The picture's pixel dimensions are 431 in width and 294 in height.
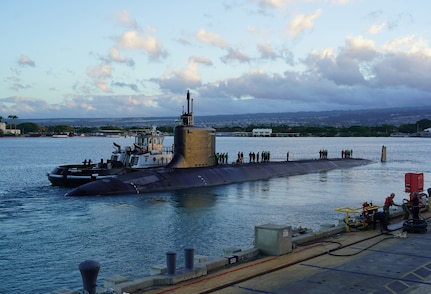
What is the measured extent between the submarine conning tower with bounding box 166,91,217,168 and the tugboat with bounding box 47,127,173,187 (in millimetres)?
6358

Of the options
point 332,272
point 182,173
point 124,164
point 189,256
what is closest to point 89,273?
point 189,256

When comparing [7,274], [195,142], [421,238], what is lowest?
[7,274]

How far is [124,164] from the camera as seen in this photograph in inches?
1884

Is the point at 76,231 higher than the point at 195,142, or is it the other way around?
the point at 195,142

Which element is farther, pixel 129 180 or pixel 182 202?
pixel 129 180

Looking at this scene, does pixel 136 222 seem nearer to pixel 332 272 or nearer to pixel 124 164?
pixel 332 272

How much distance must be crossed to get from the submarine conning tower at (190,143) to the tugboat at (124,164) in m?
6.36

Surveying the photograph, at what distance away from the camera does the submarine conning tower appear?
38688mm

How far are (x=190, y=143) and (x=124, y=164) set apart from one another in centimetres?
1134

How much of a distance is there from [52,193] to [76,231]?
15754mm

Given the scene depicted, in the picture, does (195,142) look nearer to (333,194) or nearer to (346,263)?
(333,194)

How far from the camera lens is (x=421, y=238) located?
1647 centimetres

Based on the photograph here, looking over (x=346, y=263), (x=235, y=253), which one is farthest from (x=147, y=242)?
(x=346, y=263)

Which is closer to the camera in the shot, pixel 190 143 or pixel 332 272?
pixel 332 272
